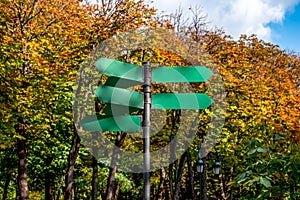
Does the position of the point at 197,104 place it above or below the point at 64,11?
below

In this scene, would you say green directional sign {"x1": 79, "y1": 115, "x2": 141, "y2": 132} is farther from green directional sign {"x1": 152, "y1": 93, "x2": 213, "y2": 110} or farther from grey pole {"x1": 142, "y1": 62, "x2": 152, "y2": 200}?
green directional sign {"x1": 152, "y1": 93, "x2": 213, "y2": 110}

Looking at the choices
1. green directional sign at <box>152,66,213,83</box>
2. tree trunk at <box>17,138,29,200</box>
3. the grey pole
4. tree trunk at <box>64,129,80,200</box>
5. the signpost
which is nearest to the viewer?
the grey pole

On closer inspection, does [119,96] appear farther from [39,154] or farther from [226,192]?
[226,192]

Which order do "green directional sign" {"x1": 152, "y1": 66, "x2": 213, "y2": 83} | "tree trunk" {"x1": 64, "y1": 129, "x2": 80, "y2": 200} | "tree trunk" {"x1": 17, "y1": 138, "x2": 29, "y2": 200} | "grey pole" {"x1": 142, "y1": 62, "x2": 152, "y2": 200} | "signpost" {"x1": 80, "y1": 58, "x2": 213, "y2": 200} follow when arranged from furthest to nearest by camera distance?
1. "tree trunk" {"x1": 64, "y1": 129, "x2": 80, "y2": 200}
2. "tree trunk" {"x1": 17, "y1": 138, "x2": 29, "y2": 200}
3. "green directional sign" {"x1": 152, "y1": 66, "x2": 213, "y2": 83}
4. "signpost" {"x1": 80, "y1": 58, "x2": 213, "y2": 200}
5. "grey pole" {"x1": 142, "y1": 62, "x2": 152, "y2": 200}

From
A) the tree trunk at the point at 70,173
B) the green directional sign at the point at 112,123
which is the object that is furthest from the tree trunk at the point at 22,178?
the green directional sign at the point at 112,123

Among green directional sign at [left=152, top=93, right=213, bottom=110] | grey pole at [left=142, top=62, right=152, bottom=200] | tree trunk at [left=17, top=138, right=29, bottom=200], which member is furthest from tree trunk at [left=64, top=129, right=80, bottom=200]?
grey pole at [left=142, top=62, right=152, bottom=200]

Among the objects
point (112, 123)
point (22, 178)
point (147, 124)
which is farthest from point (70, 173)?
point (147, 124)

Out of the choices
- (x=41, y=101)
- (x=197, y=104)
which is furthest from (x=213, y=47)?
(x=197, y=104)

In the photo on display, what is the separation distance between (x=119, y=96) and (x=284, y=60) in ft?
104

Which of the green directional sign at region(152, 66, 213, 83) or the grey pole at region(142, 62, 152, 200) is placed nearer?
the grey pole at region(142, 62, 152, 200)

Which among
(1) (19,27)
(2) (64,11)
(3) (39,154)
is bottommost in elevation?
(3) (39,154)

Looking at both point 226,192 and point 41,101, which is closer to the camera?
point 41,101

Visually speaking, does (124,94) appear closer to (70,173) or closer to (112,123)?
(112,123)

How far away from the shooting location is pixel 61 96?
55.4ft
